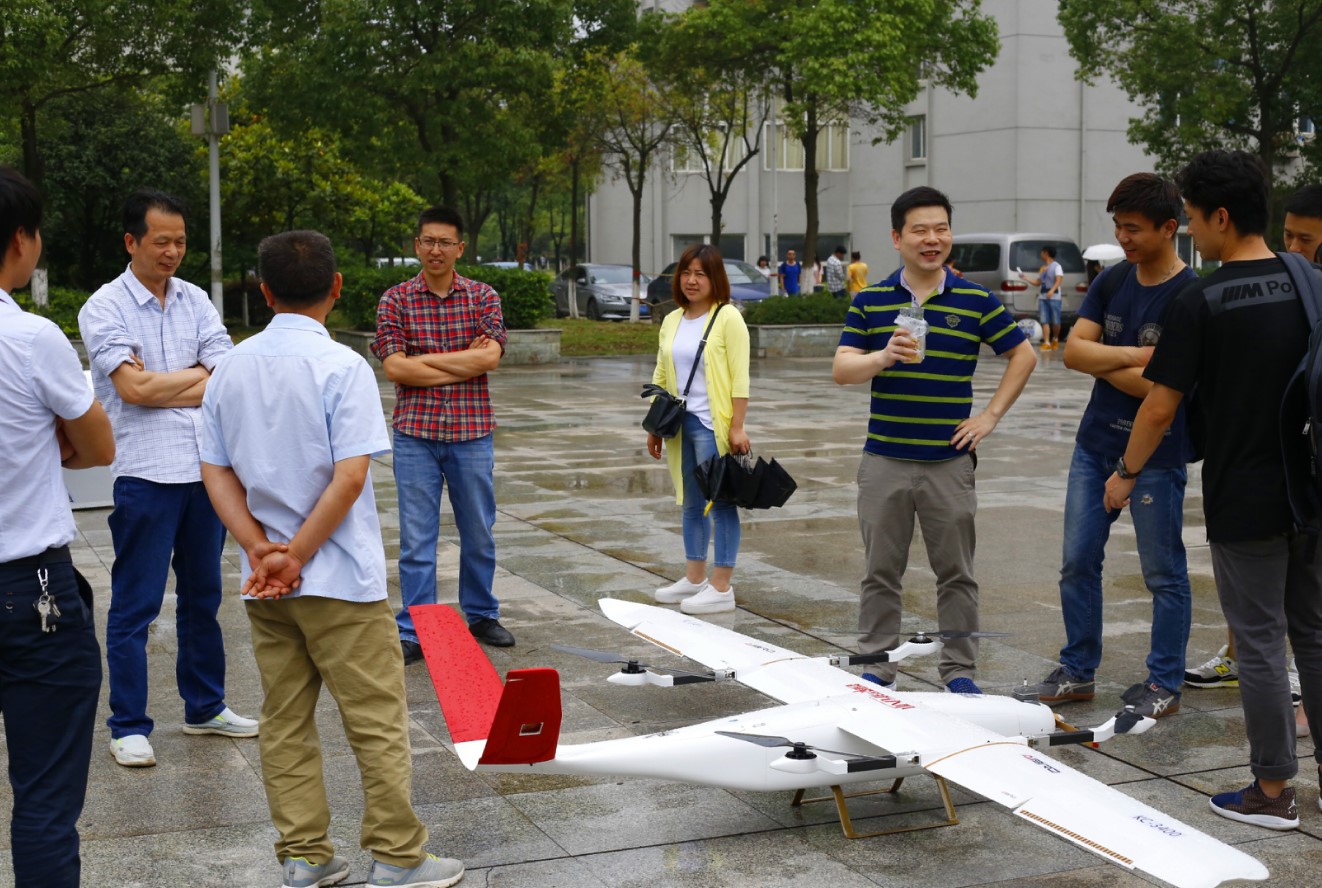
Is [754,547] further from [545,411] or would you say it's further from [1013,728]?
[545,411]

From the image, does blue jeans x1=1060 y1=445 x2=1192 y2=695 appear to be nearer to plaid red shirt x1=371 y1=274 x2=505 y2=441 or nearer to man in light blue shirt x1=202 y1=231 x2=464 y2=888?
A: plaid red shirt x1=371 y1=274 x2=505 y2=441

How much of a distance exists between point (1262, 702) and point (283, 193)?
31007mm

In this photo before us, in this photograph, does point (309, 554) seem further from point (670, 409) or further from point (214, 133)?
point (214, 133)

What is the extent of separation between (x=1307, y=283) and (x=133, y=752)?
4.14 m

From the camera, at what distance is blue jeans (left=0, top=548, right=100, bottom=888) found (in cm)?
317

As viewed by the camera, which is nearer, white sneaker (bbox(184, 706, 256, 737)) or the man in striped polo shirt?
white sneaker (bbox(184, 706, 256, 737))

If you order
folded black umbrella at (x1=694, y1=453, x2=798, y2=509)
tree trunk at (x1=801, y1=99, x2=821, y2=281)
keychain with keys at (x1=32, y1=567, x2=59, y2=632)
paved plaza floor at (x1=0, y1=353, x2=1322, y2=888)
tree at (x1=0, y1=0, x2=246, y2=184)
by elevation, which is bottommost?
paved plaza floor at (x1=0, y1=353, x2=1322, y2=888)

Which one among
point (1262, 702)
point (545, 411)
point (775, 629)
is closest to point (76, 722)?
point (1262, 702)

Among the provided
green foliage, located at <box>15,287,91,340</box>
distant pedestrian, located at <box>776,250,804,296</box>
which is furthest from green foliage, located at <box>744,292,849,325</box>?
green foliage, located at <box>15,287,91,340</box>

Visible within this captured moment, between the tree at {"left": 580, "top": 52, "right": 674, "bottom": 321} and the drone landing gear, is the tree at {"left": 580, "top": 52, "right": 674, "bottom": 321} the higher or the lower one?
the higher one

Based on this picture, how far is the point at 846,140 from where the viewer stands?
1919 inches

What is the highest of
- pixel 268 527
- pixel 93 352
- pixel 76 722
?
pixel 93 352

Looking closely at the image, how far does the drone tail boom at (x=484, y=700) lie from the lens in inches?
146

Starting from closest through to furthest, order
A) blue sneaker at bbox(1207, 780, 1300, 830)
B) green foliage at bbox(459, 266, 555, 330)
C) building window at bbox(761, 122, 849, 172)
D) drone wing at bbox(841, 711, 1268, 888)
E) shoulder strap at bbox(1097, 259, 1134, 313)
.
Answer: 1. drone wing at bbox(841, 711, 1268, 888)
2. blue sneaker at bbox(1207, 780, 1300, 830)
3. shoulder strap at bbox(1097, 259, 1134, 313)
4. green foliage at bbox(459, 266, 555, 330)
5. building window at bbox(761, 122, 849, 172)
